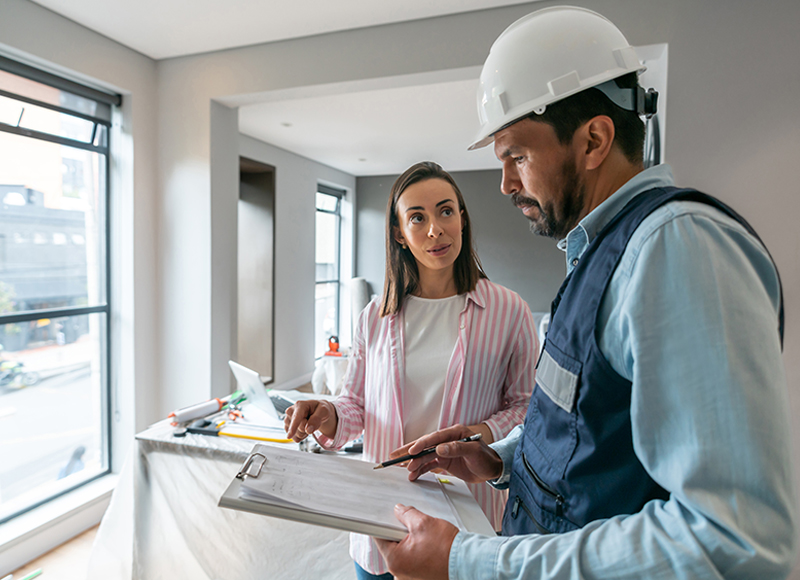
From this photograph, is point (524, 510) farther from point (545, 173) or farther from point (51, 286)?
point (51, 286)

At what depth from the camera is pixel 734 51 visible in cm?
195

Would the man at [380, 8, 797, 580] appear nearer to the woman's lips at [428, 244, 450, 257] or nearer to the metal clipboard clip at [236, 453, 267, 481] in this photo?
the metal clipboard clip at [236, 453, 267, 481]

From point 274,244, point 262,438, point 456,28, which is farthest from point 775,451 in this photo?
point 274,244

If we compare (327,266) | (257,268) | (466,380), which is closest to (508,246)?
(327,266)

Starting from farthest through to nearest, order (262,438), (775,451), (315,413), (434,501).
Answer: (262,438)
(315,413)
(434,501)
(775,451)

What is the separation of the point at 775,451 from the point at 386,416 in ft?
3.02

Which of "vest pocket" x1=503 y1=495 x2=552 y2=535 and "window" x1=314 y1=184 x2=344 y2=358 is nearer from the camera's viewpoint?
"vest pocket" x1=503 y1=495 x2=552 y2=535

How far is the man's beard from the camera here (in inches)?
25.7

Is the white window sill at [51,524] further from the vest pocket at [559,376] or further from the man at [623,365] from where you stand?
the vest pocket at [559,376]

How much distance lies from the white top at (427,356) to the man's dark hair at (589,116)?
0.69 m

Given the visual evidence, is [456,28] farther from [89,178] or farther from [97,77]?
[89,178]

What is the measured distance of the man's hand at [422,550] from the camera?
0.58m

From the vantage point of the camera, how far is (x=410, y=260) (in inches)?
55.4

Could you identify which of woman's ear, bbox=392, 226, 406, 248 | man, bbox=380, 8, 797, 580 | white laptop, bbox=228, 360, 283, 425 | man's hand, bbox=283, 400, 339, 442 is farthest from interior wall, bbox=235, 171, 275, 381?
man, bbox=380, 8, 797, 580
